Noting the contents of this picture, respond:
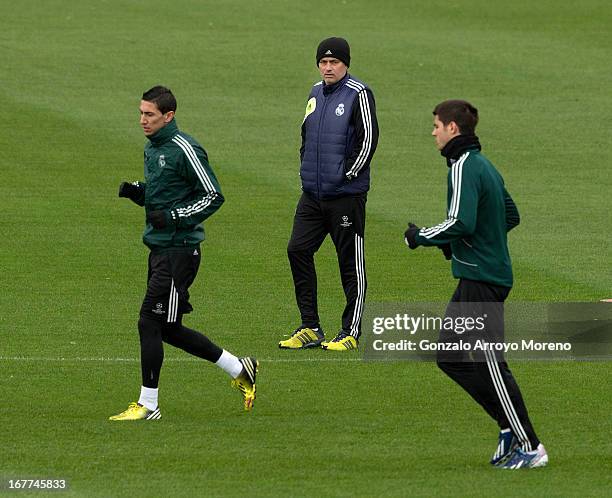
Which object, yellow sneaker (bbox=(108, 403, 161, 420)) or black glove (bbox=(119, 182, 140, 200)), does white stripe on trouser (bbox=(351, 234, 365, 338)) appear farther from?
yellow sneaker (bbox=(108, 403, 161, 420))

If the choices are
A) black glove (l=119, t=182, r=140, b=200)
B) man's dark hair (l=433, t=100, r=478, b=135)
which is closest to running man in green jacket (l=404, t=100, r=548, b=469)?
man's dark hair (l=433, t=100, r=478, b=135)

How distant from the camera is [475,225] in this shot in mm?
9156

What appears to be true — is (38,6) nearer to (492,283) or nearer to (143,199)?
(143,199)

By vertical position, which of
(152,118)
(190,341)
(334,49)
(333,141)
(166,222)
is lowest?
(190,341)

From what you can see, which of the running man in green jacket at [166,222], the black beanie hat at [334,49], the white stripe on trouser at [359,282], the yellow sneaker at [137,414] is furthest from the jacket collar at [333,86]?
the yellow sneaker at [137,414]

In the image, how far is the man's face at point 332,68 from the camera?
42.1 ft

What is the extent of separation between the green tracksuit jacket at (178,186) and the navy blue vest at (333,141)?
2329 mm

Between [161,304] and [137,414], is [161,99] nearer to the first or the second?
[161,304]

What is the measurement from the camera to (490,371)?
9.27m

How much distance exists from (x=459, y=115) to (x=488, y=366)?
54.8 inches

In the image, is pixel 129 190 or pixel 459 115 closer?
pixel 459 115

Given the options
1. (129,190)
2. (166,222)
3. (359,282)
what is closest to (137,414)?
(166,222)

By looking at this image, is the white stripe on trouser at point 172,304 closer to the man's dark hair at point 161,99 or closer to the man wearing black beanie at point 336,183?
the man's dark hair at point 161,99

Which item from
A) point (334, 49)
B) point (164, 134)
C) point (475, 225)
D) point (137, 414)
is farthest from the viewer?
point (334, 49)
